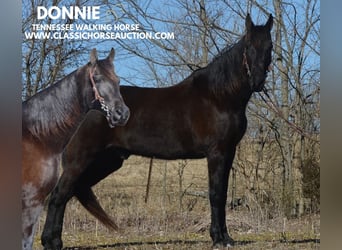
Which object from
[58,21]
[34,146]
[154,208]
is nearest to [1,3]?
[58,21]

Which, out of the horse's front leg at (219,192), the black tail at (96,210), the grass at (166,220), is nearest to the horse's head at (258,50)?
the horse's front leg at (219,192)

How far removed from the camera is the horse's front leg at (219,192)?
16.6ft

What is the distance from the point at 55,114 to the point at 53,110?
0.03 meters

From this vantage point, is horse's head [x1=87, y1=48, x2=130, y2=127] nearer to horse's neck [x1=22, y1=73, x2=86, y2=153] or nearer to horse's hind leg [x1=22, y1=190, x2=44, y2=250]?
horse's neck [x1=22, y1=73, x2=86, y2=153]

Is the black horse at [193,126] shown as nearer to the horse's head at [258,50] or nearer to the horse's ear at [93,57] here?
the horse's head at [258,50]

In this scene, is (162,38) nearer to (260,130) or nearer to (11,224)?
(260,130)

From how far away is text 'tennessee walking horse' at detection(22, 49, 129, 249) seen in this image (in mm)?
5055

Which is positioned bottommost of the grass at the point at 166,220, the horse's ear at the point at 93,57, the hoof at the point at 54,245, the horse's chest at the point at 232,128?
the hoof at the point at 54,245

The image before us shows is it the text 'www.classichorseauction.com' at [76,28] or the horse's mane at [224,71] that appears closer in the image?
the text 'www.classichorseauction.com' at [76,28]

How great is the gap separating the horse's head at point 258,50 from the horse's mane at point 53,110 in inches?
49.2

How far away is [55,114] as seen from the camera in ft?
17.0

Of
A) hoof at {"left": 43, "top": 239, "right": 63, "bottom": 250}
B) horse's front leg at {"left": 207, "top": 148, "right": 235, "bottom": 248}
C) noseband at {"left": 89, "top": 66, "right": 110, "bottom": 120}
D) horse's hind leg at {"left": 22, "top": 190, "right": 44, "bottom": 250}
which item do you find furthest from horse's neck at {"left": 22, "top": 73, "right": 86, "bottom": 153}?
horse's front leg at {"left": 207, "top": 148, "right": 235, "bottom": 248}

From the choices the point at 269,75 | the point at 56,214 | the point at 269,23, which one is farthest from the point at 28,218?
the point at 269,23

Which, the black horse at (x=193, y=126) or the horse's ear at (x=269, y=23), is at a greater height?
the horse's ear at (x=269, y=23)
